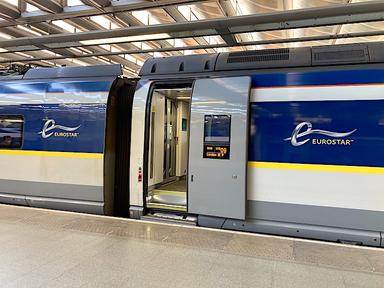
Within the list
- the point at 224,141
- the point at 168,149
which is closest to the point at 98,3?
the point at 168,149

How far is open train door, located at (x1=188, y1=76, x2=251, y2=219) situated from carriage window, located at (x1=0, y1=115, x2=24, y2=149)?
327cm

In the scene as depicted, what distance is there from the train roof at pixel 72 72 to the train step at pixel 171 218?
2342mm

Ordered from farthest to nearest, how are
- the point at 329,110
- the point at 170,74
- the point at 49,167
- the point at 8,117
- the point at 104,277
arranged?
the point at 8,117, the point at 49,167, the point at 170,74, the point at 329,110, the point at 104,277

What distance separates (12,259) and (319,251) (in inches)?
124

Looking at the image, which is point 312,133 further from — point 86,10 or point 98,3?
point 86,10

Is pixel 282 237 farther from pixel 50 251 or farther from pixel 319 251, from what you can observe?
pixel 50 251

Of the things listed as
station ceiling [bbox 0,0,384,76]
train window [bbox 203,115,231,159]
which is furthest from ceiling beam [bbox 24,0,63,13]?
Answer: train window [bbox 203,115,231,159]

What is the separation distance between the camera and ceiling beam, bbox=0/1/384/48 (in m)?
4.58

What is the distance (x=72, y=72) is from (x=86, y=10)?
1.19 m

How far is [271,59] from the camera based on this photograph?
4.46 metres

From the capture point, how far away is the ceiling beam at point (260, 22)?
15.0 feet

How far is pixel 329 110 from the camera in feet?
13.0

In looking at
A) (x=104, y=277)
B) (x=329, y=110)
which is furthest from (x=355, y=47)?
(x=104, y=277)

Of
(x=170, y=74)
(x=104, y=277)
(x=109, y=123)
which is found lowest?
(x=104, y=277)
